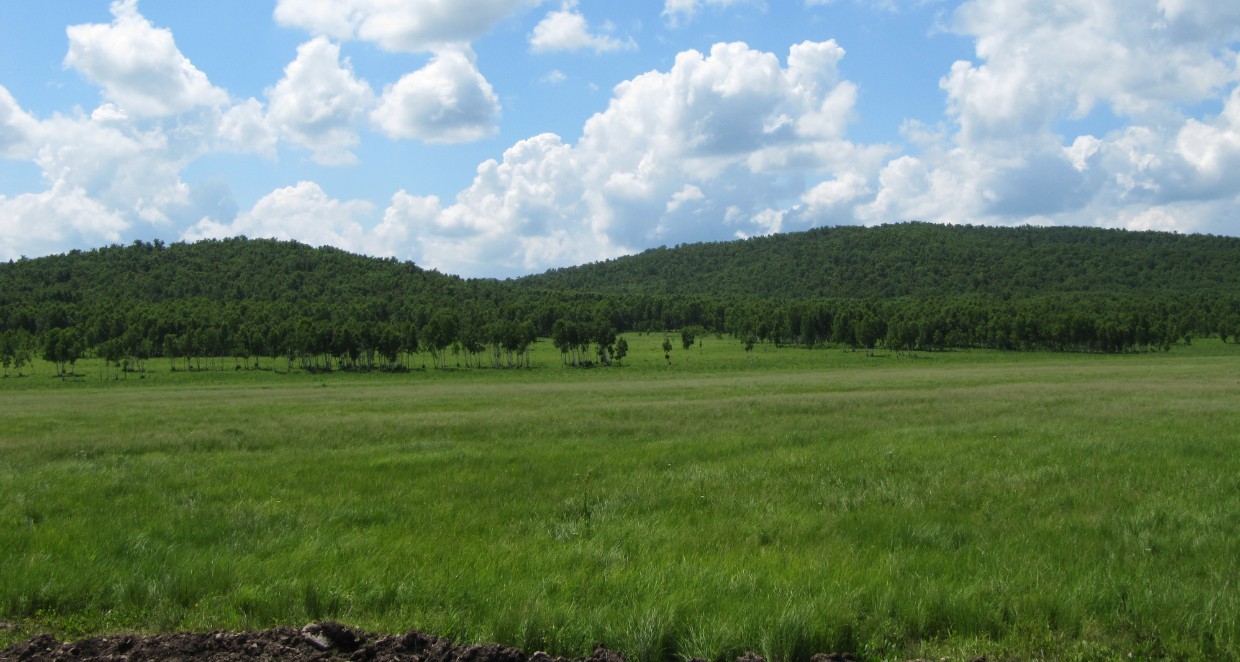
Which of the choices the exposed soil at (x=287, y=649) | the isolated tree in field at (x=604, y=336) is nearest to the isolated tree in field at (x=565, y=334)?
the isolated tree in field at (x=604, y=336)

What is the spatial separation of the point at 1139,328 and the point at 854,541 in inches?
7033

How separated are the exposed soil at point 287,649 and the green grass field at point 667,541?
1.25 ft

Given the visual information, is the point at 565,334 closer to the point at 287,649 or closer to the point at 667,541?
the point at 667,541

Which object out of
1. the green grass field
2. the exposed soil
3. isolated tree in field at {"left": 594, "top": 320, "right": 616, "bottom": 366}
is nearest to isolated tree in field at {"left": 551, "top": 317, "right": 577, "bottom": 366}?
isolated tree in field at {"left": 594, "top": 320, "right": 616, "bottom": 366}

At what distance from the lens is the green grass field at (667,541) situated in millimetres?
6340

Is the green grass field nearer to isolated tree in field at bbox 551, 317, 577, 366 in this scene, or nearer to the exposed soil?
the exposed soil

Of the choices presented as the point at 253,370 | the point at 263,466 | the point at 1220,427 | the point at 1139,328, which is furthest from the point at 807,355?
the point at 263,466

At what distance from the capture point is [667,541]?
9023 millimetres

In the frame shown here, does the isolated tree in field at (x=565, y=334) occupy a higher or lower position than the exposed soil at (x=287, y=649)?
higher

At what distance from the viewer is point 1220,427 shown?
63.8 feet

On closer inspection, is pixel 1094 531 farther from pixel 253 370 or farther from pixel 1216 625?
pixel 253 370

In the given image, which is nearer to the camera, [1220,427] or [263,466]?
[263,466]

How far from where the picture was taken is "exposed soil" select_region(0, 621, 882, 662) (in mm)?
5727

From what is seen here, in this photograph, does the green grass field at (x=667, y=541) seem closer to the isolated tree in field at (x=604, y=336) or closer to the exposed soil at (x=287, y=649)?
the exposed soil at (x=287, y=649)
